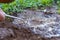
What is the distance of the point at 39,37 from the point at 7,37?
48 centimetres

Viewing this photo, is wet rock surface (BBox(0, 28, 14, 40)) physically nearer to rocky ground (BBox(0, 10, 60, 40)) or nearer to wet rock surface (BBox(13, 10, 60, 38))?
rocky ground (BBox(0, 10, 60, 40))

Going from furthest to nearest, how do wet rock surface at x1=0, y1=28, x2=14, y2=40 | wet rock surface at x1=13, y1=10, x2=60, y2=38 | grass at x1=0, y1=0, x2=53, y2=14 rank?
grass at x1=0, y1=0, x2=53, y2=14 < wet rock surface at x1=13, y1=10, x2=60, y2=38 < wet rock surface at x1=0, y1=28, x2=14, y2=40

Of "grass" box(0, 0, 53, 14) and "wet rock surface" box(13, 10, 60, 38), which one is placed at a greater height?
"grass" box(0, 0, 53, 14)

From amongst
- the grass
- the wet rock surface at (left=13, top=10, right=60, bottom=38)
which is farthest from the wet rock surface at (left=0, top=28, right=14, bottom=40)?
the grass

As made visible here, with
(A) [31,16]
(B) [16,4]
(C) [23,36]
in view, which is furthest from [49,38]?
(B) [16,4]

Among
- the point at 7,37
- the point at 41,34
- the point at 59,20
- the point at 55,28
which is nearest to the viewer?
the point at 7,37

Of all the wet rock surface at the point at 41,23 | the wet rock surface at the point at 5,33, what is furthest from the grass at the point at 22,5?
the wet rock surface at the point at 5,33

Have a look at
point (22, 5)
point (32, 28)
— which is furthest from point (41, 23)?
point (22, 5)

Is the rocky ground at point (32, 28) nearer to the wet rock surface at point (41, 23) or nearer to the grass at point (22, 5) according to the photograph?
the wet rock surface at point (41, 23)

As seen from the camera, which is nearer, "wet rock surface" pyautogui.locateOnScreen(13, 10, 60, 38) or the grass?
"wet rock surface" pyautogui.locateOnScreen(13, 10, 60, 38)

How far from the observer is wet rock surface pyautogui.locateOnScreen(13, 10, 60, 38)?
3026 mm

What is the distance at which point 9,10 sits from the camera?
157 inches

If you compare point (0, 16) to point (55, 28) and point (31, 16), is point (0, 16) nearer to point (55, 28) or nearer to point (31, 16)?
point (55, 28)

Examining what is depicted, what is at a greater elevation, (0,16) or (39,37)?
(0,16)
